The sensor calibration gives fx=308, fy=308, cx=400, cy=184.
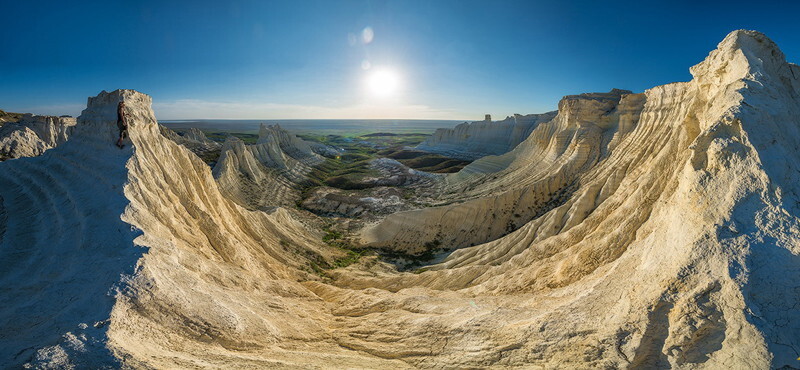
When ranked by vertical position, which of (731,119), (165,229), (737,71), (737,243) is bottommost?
(165,229)

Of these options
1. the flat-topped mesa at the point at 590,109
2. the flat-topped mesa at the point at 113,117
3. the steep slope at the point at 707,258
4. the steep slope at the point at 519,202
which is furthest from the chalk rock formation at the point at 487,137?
the flat-topped mesa at the point at 113,117

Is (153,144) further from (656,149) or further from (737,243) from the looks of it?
(656,149)

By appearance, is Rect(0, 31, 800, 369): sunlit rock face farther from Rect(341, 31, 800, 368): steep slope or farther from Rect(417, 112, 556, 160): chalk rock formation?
Rect(417, 112, 556, 160): chalk rock formation

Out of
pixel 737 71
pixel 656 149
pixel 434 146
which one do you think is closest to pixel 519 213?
pixel 656 149

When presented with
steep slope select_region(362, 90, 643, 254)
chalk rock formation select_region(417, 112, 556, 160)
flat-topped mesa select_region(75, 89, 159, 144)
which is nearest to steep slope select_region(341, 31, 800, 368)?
steep slope select_region(362, 90, 643, 254)

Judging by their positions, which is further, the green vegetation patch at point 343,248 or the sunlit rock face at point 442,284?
the green vegetation patch at point 343,248

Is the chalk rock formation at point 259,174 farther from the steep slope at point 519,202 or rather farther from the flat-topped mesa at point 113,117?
the flat-topped mesa at point 113,117
